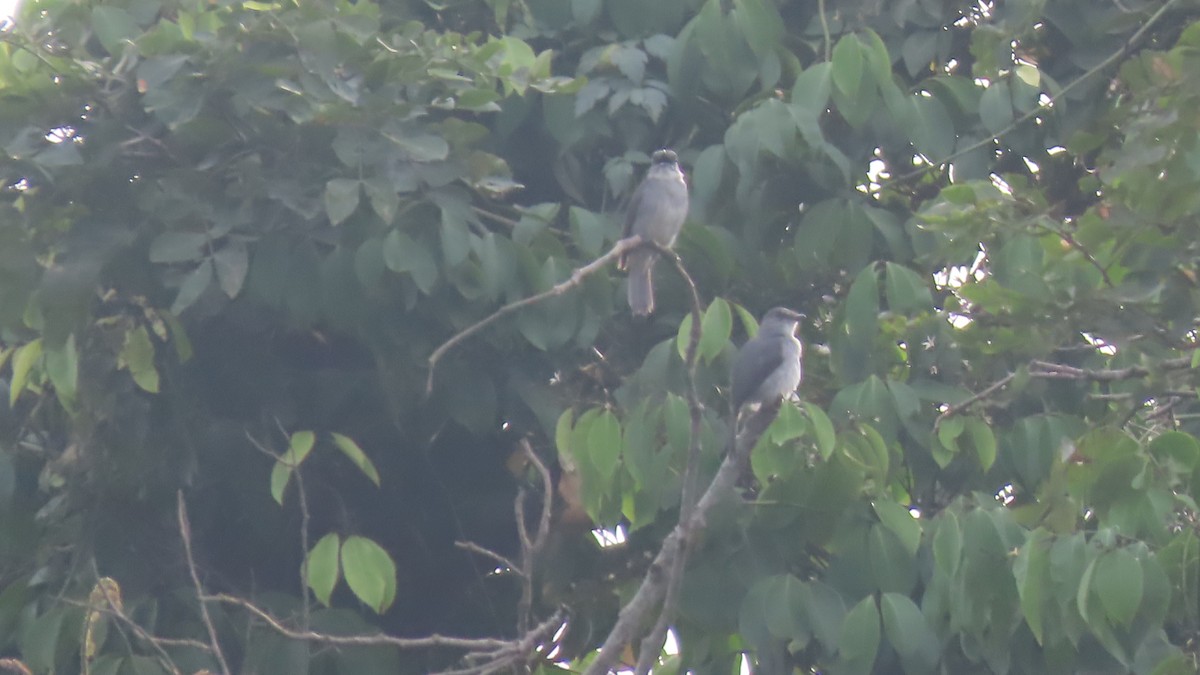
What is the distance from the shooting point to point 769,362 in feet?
17.3

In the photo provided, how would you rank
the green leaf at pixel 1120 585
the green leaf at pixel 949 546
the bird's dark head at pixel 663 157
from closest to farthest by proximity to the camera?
the green leaf at pixel 1120 585 → the green leaf at pixel 949 546 → the bird's dark head at pixel 663 157

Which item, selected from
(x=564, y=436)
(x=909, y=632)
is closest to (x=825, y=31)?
(x=564, y=436)

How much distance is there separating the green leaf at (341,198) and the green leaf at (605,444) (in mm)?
927

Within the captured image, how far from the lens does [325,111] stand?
4586 millimetres

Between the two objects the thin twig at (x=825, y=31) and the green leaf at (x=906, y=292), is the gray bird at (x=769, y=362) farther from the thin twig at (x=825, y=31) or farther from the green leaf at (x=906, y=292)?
the thin twig at (x=825, y=31)

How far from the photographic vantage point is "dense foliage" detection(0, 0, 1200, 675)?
4.21 m

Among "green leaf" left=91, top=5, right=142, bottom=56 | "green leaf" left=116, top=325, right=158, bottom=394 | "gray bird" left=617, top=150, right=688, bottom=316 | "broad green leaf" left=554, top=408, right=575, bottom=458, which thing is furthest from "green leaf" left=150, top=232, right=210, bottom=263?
"gray bird" left=617, top=150, right=688, bottom=316

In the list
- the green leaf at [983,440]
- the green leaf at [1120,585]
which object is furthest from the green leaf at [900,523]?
the green leaf at [1120,585]

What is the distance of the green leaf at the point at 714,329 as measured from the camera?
4.30 m

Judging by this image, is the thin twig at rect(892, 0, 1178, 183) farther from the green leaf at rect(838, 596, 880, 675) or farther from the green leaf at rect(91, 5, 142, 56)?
the green leaf at rect(91, 5, 142, 56)

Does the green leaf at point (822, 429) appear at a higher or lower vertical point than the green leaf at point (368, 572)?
higher

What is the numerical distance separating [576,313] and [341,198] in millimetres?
893

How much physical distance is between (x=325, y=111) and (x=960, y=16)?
2.38 m

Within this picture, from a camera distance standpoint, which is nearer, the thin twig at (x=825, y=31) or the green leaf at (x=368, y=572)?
the green leaf at (x=368, y=572)
